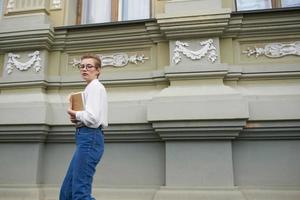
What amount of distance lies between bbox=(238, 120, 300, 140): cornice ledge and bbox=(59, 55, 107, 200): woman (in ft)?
5.98

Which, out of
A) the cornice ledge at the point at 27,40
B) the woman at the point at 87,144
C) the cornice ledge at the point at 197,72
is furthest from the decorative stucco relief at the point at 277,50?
the cornice ledge at the point at 27,40

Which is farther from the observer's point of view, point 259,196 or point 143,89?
point 143,89

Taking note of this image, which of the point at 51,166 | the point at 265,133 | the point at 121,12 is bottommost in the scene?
the point at 51,166

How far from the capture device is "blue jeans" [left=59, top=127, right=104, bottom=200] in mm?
2422

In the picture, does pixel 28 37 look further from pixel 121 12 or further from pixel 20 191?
pixel 20 191

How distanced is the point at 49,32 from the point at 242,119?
2.56m

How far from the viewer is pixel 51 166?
13.9ft

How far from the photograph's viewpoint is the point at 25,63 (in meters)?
4.50

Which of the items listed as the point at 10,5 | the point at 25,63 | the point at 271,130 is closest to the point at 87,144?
the point at 271,130

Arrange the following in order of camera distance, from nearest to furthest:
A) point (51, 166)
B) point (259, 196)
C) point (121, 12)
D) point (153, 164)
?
point (259, 196) < point (153, 164) < point (51, 166) < point (121, 12)

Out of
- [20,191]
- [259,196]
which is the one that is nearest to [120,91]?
[20,191]

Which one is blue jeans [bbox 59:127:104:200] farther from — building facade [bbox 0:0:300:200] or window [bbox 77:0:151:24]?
window [bbox 77:0:151:24]

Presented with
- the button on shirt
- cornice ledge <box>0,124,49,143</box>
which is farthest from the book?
cornice ledge <box>0,124,49,143</box>

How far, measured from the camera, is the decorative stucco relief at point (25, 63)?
14.6 ft
